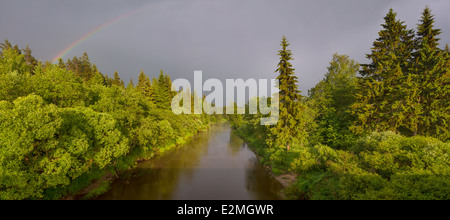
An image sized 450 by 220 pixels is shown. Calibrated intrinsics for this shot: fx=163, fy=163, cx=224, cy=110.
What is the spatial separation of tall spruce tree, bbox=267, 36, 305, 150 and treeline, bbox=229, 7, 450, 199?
13cm

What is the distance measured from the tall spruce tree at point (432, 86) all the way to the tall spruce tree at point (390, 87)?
3.14 ft

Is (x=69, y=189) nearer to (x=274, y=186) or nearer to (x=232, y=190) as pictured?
(x=232, y=190)

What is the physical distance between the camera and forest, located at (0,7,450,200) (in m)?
9.78

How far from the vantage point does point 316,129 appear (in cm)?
2491

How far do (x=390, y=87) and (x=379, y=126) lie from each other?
15.2 ft

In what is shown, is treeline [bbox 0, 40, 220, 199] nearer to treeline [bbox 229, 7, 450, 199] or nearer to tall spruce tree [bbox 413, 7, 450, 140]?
treeline [bbox 229, 7, 450, 199]

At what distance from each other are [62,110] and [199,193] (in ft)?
46.5

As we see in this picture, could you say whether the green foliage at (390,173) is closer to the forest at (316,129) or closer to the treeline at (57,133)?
the forest at (316,129)

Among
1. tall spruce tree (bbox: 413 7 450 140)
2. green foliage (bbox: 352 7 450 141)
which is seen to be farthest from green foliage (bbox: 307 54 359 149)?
tall spruce tree (bbox: 413 7 450 140)

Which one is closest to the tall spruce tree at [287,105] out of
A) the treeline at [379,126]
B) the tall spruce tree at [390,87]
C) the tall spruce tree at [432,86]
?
the treeline at [379,126]

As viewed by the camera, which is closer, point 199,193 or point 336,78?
point 199,193

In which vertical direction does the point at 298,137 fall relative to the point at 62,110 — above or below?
below
